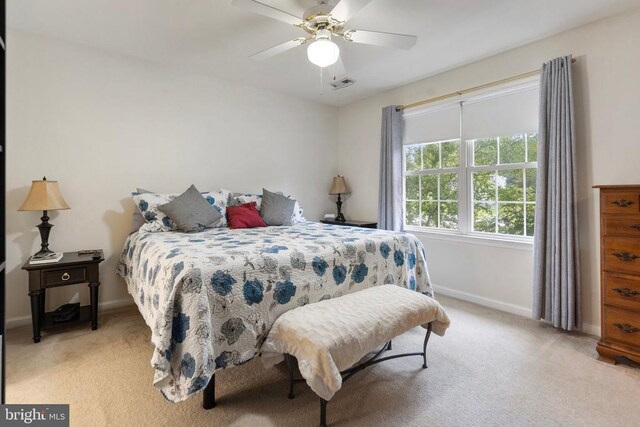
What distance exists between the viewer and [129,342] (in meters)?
2.36

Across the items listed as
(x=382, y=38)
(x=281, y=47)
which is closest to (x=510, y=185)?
(x=382, y=38)

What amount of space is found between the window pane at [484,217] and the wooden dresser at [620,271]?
1107 mm

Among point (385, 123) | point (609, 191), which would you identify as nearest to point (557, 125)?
point (609, 191)

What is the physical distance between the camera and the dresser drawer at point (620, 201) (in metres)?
1.94

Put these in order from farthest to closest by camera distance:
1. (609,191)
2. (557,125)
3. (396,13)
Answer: (557,125) < (396,13) < (609,191)

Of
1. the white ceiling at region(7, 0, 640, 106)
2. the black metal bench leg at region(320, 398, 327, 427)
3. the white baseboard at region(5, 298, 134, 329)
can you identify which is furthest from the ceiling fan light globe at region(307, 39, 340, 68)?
the white baseboard at region(5, 298, 134, 329)

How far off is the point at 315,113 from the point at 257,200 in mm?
1779

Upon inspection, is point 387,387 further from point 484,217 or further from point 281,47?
point 281,47

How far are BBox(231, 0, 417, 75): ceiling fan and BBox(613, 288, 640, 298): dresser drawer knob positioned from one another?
2.15 metres

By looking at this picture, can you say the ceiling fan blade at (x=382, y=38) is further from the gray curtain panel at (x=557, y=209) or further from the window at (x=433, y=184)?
the window at (x=433, y=184)

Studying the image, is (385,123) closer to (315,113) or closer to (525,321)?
(315,113)

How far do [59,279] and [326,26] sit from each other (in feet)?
9.12

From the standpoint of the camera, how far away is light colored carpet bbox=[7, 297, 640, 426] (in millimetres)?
1563

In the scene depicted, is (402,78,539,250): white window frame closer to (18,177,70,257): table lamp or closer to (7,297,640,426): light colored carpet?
(7,297,640,426): light colored carpet
